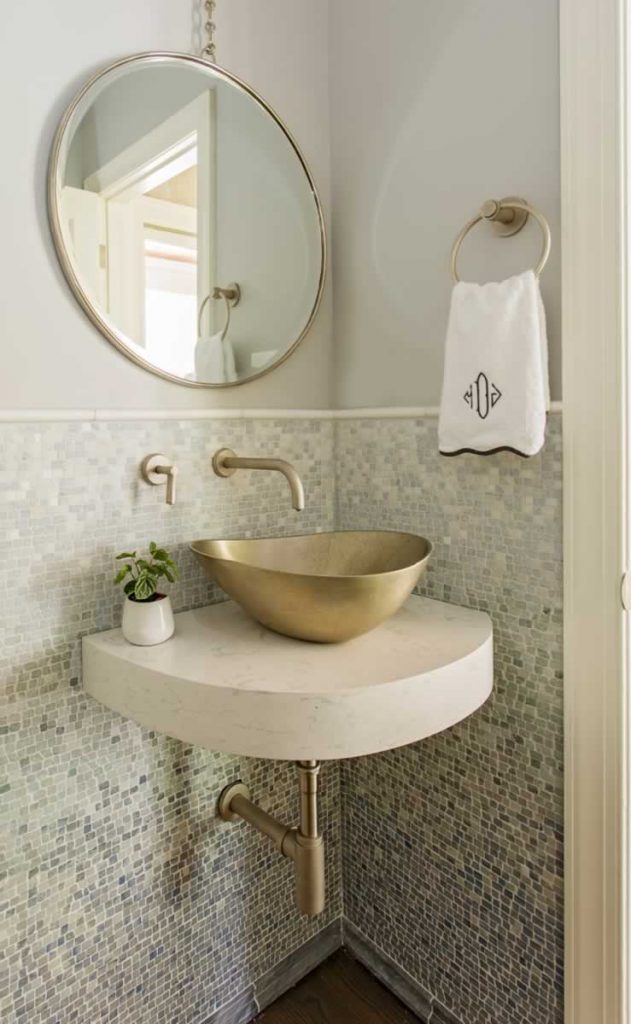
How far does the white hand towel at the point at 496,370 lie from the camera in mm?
1067

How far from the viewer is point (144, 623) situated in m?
1.08

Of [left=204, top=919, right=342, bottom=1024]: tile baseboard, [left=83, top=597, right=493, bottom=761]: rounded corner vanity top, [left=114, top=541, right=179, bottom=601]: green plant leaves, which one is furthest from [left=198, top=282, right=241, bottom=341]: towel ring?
[left=204, top=919, right=342, bottom=1024]: tile baseboard

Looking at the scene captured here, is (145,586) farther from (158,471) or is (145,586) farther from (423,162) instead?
(423,162)

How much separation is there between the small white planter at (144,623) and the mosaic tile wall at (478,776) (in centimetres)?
57

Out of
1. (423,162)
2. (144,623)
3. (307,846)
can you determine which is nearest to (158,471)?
(144,623)

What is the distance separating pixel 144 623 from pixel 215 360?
55cm

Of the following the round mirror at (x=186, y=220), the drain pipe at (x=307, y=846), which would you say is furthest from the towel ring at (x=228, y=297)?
the drain pipe at (x=307, y=846)

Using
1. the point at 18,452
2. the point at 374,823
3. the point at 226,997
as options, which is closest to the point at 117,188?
the point at 18,452

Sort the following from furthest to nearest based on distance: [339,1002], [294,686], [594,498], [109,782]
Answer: [339,1002], [109,782], [594,498], [294,686]

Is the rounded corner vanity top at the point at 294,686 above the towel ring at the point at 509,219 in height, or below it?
below

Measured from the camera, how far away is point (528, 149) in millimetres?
1123

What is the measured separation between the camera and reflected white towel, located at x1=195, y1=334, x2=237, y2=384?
1.27 metres

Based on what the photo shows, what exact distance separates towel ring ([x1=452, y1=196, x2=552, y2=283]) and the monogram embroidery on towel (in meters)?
0.20

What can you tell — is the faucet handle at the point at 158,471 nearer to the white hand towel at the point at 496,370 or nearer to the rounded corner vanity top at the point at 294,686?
the rounded corner vanity top at the point at 294,686
